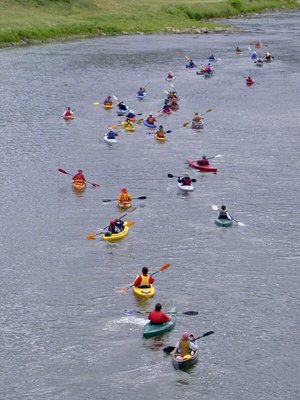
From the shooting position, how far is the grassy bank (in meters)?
114

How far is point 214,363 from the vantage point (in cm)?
3206

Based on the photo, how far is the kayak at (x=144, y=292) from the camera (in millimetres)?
37031

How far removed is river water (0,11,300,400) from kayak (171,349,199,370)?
0.39 metres

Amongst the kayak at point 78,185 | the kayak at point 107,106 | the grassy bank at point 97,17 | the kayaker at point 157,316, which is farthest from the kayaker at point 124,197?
the grassy bank at point 97,17

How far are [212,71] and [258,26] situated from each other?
50.5 meters

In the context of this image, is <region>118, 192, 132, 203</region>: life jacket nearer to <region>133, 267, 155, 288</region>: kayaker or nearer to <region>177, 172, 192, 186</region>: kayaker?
<region>177, 172, 192, 186</region>: kayaker

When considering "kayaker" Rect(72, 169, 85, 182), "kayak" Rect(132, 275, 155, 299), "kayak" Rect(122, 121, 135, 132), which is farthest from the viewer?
"kayak" Rect(122, 121, 135, 132)

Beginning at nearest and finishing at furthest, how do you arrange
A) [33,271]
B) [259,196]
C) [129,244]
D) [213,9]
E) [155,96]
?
[33,271], [129,244], [259,196], [155,96], [213,9]

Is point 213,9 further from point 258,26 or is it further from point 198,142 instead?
point 198,142

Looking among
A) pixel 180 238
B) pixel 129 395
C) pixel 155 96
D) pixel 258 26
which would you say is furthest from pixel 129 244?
pixel 258 26

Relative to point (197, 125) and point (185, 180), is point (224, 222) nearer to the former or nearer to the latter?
point (185, 180)

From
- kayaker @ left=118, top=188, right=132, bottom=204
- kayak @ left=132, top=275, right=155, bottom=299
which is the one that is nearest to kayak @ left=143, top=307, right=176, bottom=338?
kayak @ left=132, top=275, right=155, bottom=299

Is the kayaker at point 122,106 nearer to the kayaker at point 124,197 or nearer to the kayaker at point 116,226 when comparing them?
the kayaker at point 124,197

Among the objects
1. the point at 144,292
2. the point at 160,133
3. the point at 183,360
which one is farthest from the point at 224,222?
the point at 160,133
